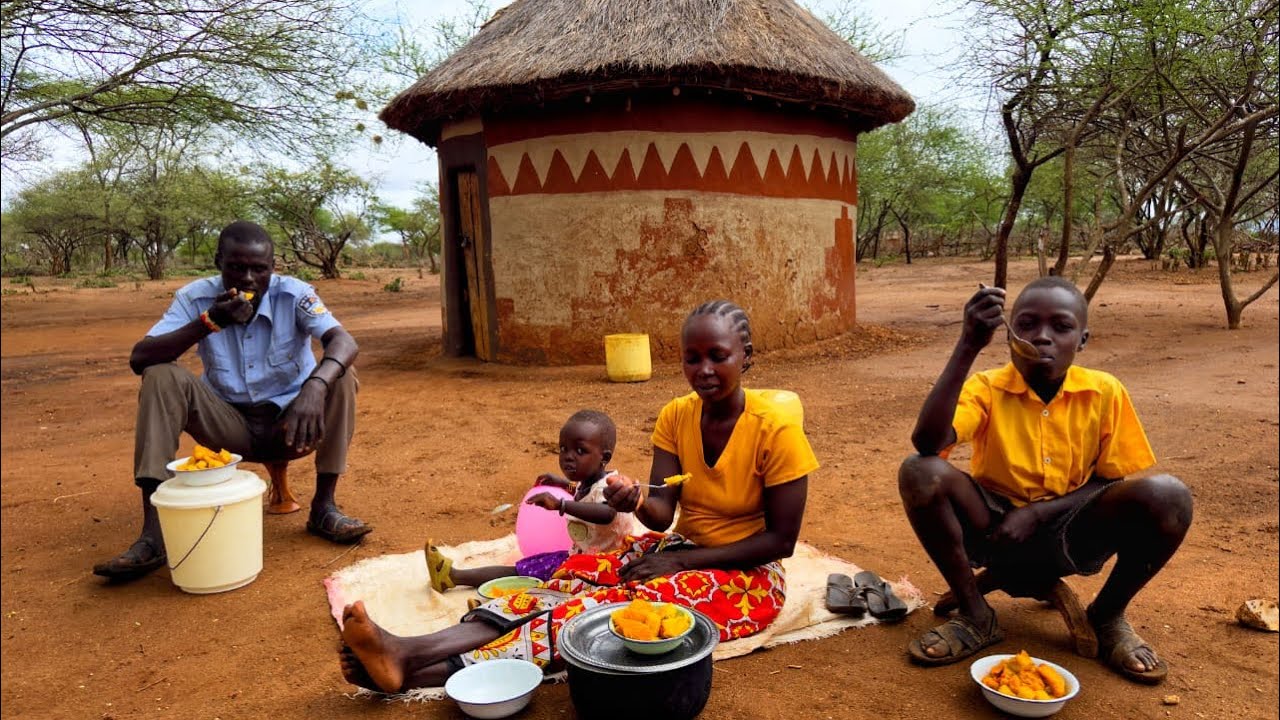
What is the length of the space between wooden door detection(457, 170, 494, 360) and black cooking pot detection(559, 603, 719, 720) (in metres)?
5.92

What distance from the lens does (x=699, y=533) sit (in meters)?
2.26

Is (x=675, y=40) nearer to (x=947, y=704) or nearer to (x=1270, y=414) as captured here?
(x=1270, y=414)

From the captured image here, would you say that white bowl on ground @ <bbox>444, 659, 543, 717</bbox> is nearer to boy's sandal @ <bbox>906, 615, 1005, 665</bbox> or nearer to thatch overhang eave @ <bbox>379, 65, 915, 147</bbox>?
boy's sandal @ <bbox>906, 615, 1005, 665</bbox>

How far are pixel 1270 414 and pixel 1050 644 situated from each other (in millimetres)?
3446

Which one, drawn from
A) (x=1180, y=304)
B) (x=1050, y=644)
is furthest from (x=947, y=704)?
(x=1180, y=304)

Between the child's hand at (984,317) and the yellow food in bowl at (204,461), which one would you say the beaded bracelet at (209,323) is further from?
the child's hand at (984,317)

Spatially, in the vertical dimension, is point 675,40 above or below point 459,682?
above

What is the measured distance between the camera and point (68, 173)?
28.2 meters

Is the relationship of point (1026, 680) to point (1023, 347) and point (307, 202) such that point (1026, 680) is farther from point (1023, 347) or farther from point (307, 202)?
point (307, 202)

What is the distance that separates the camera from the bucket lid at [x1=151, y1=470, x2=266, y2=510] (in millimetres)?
2594

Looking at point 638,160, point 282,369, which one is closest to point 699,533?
point 282,369

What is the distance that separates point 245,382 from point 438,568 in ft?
3.95

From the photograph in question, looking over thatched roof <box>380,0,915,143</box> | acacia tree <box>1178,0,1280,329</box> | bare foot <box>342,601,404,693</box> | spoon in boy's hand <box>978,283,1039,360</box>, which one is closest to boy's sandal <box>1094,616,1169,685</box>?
spoon in boy's hand <box>978,283,1039,360</box>

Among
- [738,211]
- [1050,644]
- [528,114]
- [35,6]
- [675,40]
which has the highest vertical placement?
[35,6]
